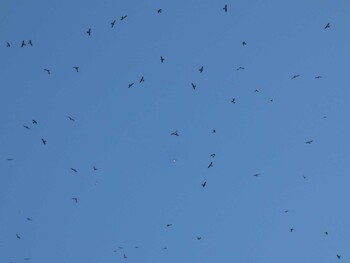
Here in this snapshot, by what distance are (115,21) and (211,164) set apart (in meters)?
7.29

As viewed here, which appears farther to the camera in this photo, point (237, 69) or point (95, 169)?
point (95, 169)

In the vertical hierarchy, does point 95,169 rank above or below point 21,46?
below

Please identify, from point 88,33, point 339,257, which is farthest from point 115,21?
point 339,257

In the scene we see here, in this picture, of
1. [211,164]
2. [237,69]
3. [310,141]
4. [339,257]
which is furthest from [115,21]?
[339,257]

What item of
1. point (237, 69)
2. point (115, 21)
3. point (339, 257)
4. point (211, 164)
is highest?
point (115, 21)

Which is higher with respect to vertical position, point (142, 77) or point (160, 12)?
point (160, 12)

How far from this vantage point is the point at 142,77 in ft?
68.9

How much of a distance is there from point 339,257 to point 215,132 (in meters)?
7.29

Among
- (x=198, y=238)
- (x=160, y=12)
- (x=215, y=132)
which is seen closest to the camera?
(x=160, y=12)

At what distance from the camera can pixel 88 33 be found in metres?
20.4

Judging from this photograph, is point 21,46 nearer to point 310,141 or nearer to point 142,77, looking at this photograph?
point 142,77

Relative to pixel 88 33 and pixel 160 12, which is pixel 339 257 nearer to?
pixel 160 12

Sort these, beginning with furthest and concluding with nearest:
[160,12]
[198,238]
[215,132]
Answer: [198,238]
[215,132]
[160,12]

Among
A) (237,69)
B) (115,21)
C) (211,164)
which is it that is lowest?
(211,164)
